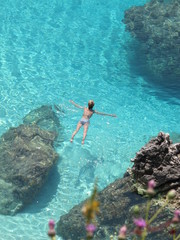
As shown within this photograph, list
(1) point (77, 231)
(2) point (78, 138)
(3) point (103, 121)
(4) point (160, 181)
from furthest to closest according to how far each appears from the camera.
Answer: (3) point (103, 121)
(2) point (78, 138)
(1) point (77, 231)
(4) point (160, 181)

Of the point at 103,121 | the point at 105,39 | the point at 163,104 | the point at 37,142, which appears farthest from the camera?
the point at 105,39

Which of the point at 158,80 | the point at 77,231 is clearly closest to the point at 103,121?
the point at 158,80

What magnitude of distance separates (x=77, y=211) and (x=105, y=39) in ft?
44.9

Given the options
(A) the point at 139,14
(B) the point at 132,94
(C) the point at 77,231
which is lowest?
(C) the point at 77,231

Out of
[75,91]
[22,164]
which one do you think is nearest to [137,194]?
[22,164]

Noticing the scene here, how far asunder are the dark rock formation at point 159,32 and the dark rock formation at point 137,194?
1101 cm

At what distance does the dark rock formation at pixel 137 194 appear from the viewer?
15.7 ft

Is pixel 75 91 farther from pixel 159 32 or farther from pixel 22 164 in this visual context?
pixel 159 32

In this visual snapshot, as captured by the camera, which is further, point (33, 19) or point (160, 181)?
point (33, 19)

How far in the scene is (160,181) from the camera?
4.75 meters

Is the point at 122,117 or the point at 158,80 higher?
the point at 158,80

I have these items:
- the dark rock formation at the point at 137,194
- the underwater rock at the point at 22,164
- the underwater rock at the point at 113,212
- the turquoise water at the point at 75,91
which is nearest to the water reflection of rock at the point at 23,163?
the underwater rock at the point at 22,164

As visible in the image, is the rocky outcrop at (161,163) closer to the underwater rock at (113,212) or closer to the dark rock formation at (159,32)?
the underwater rock at (113,212)

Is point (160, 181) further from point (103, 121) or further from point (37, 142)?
point (103, 121)
